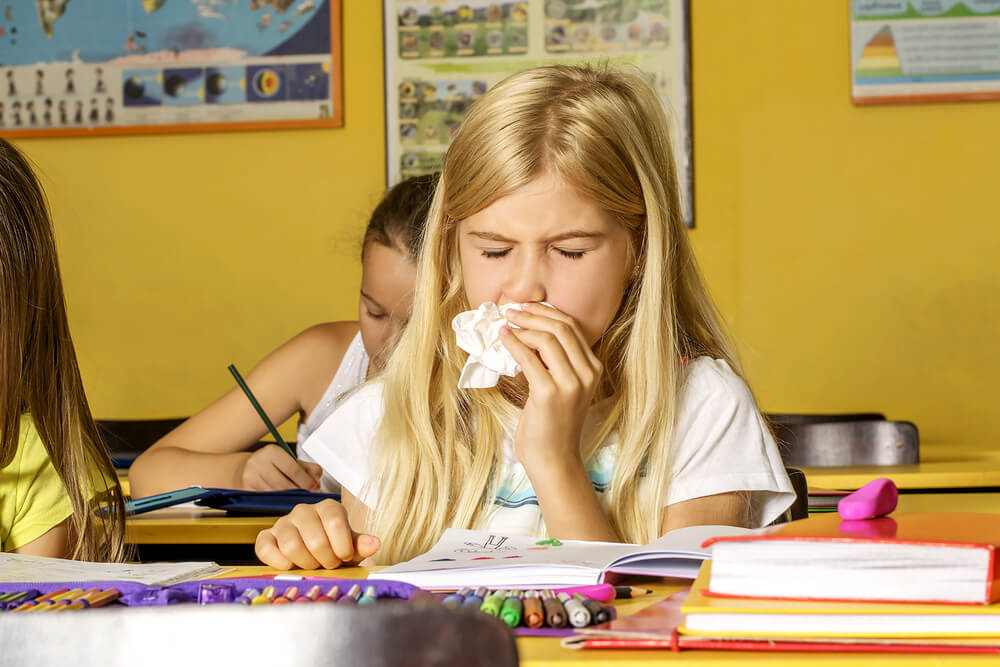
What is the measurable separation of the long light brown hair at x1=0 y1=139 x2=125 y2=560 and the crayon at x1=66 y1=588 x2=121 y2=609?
1.92 feet

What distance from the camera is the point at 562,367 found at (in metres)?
1.18

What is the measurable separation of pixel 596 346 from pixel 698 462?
197mm

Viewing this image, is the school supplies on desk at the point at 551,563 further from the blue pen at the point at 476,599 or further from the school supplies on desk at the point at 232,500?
the school supplies on desk at the point at 232,500

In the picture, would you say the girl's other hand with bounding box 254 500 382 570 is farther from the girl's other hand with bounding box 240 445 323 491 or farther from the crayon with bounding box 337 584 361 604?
the girl's other hand with bounding box 240 445 323 491

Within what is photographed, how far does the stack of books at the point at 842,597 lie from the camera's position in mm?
577

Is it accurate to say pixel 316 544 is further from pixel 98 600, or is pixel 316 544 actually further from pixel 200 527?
pixel 200 527

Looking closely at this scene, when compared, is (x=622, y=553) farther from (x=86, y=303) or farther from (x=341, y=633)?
(x=86, y=303)

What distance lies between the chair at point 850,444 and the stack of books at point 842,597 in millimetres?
1480

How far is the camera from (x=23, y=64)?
320 cm

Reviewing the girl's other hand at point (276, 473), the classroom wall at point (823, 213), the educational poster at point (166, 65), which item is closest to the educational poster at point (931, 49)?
the classroom wall at point (823, 213)

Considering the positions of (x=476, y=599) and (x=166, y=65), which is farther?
(x=166, y=65)

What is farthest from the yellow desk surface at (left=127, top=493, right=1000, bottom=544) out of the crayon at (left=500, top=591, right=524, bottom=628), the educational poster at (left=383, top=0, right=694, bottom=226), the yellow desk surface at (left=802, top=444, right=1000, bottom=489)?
the educational poster at (left=383, top=0, right=694, bottom=226)

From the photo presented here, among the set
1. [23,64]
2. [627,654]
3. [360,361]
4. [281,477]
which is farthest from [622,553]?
[23,64]

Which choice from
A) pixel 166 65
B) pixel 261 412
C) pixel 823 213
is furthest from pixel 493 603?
pixel 166 65
